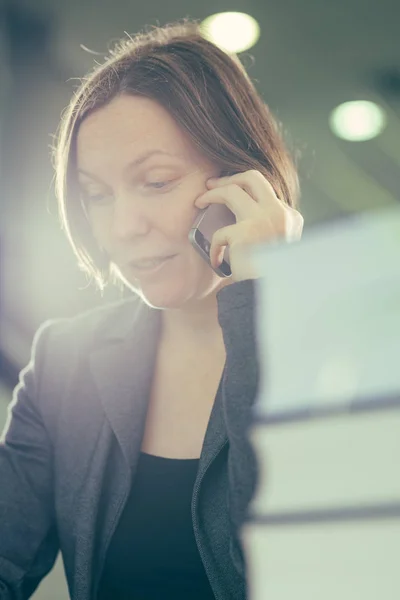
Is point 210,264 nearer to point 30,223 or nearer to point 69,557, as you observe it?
point 69,557

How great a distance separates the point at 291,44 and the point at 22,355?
1.48m

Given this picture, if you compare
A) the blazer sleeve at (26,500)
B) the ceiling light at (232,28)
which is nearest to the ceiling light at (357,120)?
the ceiling light at (232,28)

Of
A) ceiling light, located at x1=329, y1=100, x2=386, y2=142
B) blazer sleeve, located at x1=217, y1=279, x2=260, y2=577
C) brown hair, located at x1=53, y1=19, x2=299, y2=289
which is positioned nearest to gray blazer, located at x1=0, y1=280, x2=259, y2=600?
blazer sleeve, located at x1=217, y1=279, x2=260, y2=577

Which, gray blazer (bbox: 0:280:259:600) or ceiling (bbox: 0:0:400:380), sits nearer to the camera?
gray blazer (bbox: 0:280:259:600)

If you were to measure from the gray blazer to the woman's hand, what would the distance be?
0.22 ft

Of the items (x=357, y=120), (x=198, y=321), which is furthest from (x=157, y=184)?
(x=357, y=120)

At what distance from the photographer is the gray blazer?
27.7 inches

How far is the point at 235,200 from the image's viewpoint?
0.81 metres

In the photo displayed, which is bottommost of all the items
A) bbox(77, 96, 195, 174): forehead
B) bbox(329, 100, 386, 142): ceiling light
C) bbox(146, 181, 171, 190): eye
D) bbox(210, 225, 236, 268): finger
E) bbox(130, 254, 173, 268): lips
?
bbox(130, 254, 173, 268): lips

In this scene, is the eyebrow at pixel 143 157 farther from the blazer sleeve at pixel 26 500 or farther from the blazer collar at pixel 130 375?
the blazer sleeve at pixel 26 500

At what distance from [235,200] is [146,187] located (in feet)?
0.41

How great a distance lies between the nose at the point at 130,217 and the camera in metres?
0.82

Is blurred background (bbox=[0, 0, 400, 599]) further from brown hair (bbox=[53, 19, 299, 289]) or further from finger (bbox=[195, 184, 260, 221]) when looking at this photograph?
finger (bbox=[195, 184, 260, 221])

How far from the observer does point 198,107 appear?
85 cm
